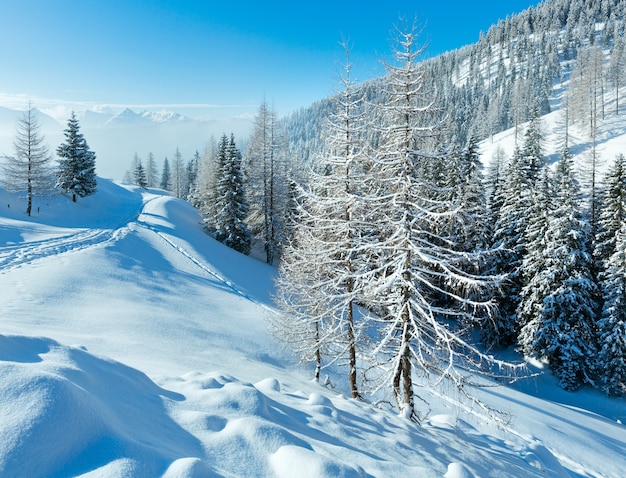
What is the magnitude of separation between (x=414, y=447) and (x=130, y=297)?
1547 cm

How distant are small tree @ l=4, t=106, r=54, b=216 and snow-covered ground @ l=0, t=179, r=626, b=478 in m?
6.71

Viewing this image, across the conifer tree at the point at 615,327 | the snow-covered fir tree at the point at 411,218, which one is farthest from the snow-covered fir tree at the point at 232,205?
the conifer tree at the point at 615,327

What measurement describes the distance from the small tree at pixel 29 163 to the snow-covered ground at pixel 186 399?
6.71 m

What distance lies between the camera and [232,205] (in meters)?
35.1

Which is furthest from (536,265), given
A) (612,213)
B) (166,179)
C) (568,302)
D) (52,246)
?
(166,179)

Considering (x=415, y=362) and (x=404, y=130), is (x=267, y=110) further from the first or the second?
(x=415, y=362)

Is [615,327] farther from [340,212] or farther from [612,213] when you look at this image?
[340,212]

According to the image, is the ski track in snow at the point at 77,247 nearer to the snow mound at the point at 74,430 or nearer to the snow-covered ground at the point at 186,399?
the snow-covered ground at the point at 186,399

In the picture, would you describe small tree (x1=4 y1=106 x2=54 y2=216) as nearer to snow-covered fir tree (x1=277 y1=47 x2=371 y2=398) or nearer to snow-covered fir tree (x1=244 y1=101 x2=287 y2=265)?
snow-covered fir tree (x1=244 y1=101 x2=287 y2=265)

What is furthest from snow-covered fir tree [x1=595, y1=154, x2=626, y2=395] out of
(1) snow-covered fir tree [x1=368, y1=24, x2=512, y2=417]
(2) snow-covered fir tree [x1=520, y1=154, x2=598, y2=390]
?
(1) snow-covered fir tree [x1=368, y1=24, x2=512, y2=417]

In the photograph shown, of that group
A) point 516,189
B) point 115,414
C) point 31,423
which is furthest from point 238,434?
point 516,189

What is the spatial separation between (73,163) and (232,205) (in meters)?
21.5

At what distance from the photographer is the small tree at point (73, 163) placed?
40.1 meters

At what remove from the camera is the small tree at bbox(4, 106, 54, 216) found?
33.5 meters
